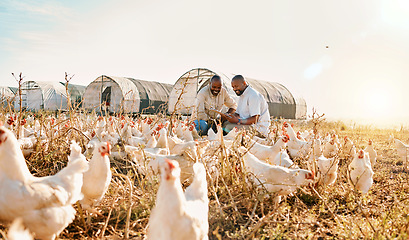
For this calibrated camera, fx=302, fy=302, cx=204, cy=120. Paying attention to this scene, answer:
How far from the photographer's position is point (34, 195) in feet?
6.29

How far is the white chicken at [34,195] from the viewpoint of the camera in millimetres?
1890

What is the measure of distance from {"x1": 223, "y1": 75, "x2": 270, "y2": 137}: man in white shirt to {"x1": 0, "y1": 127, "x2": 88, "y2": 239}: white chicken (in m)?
4.49

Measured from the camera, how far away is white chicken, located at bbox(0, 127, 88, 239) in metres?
1.89

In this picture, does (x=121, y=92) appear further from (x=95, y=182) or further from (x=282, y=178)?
(x=282, y=178)

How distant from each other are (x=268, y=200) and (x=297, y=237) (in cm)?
58

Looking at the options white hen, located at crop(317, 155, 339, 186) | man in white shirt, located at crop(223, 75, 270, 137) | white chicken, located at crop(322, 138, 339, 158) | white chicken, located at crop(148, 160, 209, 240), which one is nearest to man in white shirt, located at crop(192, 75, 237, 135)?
man in white shirt, located at crop(223, 75, 270, 137)

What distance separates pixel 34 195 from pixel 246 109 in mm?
5328

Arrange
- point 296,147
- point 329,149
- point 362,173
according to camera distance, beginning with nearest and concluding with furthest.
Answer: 1. point 362,173
2. point 296,147
3. point 329,149

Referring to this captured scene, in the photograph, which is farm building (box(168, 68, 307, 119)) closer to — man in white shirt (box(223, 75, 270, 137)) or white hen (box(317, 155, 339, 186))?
man in white shirt (box(223, 75, 270, 137))

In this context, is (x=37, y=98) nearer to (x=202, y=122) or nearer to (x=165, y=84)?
(x=165, y=84)

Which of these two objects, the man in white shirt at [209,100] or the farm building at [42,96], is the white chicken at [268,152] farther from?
the farm building at [42,96]

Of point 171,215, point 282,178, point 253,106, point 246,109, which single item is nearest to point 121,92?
point 246,109

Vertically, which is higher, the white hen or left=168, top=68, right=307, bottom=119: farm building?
left=168, top=68, right=307, bottom=119: farm building

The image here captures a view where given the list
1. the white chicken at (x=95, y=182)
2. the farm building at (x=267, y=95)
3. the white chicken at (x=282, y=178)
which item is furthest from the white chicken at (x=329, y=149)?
the farm building at (x=267, y=95)
